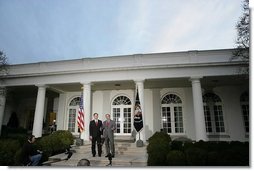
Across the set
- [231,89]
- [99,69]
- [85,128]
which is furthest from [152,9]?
[231,89]

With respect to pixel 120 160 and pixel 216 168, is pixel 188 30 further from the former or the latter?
pixel 120 160

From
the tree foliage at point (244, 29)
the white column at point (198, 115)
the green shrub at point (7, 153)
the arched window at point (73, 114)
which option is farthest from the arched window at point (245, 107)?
the green shrub at point (7, 153)

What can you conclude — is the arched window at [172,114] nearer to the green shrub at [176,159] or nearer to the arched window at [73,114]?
the arched window at [73,114]

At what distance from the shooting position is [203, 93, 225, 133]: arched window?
1285 cm

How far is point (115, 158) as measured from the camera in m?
7.24

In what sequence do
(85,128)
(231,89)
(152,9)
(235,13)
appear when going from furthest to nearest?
(231,89) < (85,128) < (152,9) < (235,13)

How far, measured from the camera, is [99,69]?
11.2m

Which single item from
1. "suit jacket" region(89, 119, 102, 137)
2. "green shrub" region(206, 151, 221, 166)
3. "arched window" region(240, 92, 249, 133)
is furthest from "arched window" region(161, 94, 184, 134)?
"green shrub" region(206, 151, 221, 166)

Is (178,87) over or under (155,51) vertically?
under

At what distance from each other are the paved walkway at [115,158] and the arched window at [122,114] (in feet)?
11.9

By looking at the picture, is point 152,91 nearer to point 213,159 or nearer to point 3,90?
point 213,159

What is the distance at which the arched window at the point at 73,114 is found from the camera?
14594mm

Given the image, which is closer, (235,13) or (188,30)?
(235,13)

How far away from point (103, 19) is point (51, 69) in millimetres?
6212
